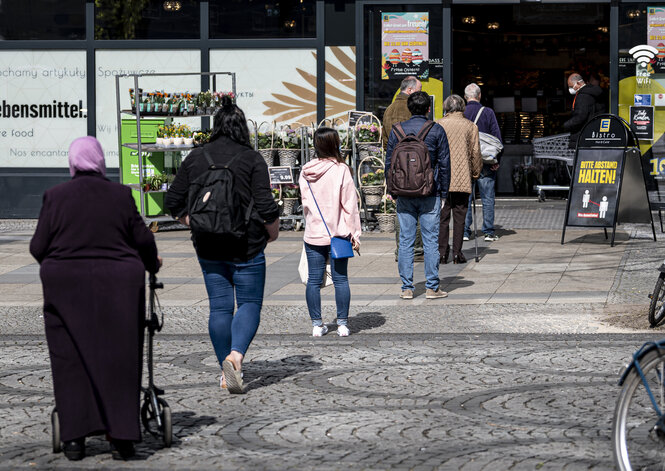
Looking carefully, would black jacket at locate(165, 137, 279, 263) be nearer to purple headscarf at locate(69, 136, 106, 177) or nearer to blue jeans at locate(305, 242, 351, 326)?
purple headscarf at locate(69, 136, 106, 177)

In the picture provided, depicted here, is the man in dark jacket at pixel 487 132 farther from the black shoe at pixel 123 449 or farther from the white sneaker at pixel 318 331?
the black shoe at pixel 123 449

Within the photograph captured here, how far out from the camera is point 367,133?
15.8m

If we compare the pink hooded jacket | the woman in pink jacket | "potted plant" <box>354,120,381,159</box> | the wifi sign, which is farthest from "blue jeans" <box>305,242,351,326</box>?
the wifi sign

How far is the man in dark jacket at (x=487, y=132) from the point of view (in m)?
14.1

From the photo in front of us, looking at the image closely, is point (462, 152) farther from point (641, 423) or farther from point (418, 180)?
point (641, 423)

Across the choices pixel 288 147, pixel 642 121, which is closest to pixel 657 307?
pixel 288 147

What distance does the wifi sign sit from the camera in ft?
56.9

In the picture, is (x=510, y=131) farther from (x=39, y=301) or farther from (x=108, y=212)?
(x=108, y=212)

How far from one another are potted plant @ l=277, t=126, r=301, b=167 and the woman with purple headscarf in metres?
10.4

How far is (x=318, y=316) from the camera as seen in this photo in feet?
29.6

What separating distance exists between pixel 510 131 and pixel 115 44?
707 cm

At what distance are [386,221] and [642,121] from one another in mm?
4716

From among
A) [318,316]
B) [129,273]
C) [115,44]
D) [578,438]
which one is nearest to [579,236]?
[318,316]

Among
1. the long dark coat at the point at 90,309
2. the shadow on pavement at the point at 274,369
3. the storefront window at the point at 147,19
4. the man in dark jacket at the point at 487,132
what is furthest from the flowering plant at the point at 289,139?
the long dark coat at the point at 90,309
